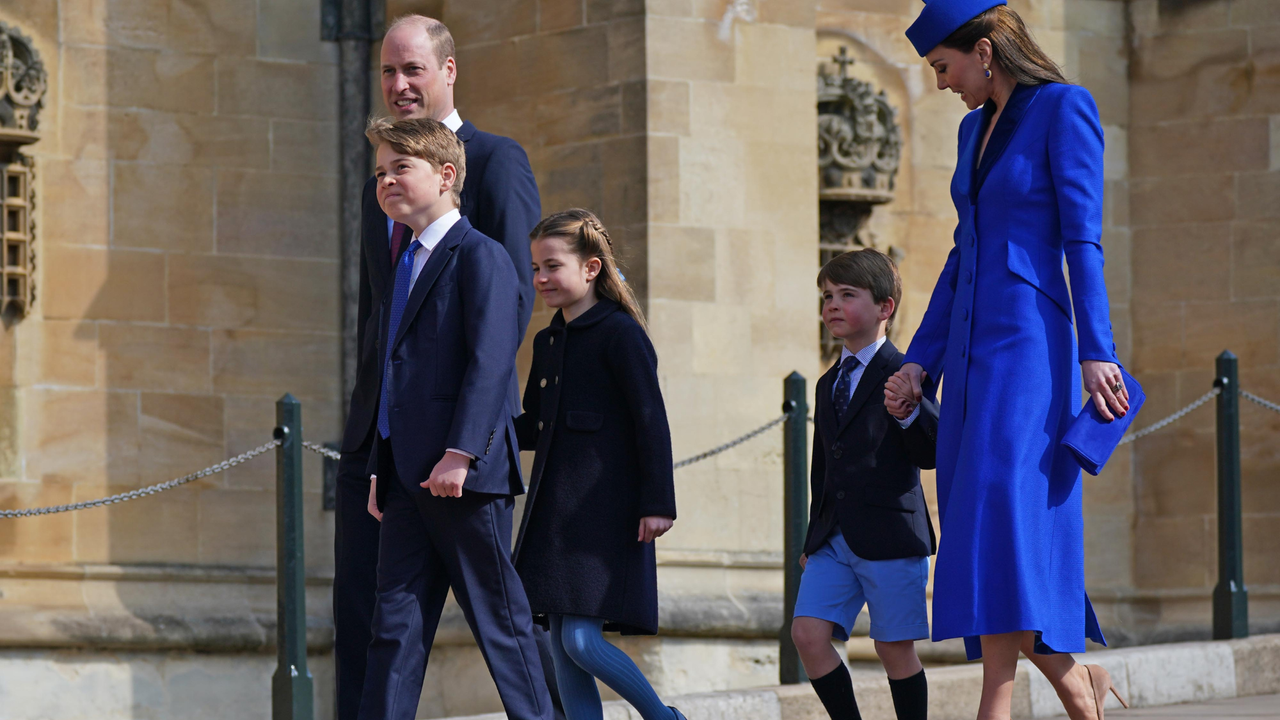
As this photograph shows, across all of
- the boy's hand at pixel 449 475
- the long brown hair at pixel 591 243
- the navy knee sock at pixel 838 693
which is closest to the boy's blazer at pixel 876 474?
the navy knee sock at pixel 838 693

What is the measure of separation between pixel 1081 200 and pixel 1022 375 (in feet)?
1.20

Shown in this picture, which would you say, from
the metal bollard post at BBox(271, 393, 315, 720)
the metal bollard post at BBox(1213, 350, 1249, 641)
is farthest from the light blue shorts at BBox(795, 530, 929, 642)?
the metal bollard post at BBox(1213, 350, 1249, 641)

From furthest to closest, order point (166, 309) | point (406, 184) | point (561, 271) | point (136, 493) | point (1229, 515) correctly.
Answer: point (166, 309) → point (1229, 515) → point (136, 493) → point (561, 271) → point (406, 184)

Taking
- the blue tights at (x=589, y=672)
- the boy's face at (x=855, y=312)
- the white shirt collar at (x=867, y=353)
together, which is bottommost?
the blue tights at (x=589, y=672)

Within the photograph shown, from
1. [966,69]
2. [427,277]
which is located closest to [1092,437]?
[966,69]

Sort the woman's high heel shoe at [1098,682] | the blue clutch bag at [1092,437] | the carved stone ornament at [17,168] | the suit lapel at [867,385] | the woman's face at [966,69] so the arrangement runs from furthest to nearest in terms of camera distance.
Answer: the carved stone ornament at [17,168] → the suit lapel at [867,385] → the woman's face at [966,69] → the woman's high heel shoe at [1098,682] → the blue clutch bag at [1092,437]

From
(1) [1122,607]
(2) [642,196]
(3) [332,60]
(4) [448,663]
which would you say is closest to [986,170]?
(2) [642,196]

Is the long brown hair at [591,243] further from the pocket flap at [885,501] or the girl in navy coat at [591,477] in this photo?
the pocket flap at [885,501]

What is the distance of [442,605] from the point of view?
419cm

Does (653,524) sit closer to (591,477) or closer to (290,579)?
(591,477)

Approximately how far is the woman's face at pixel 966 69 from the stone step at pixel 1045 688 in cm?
235

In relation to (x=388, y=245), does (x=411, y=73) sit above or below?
above

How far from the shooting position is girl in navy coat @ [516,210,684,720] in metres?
4.46

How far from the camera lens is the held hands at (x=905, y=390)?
412 centimetres
